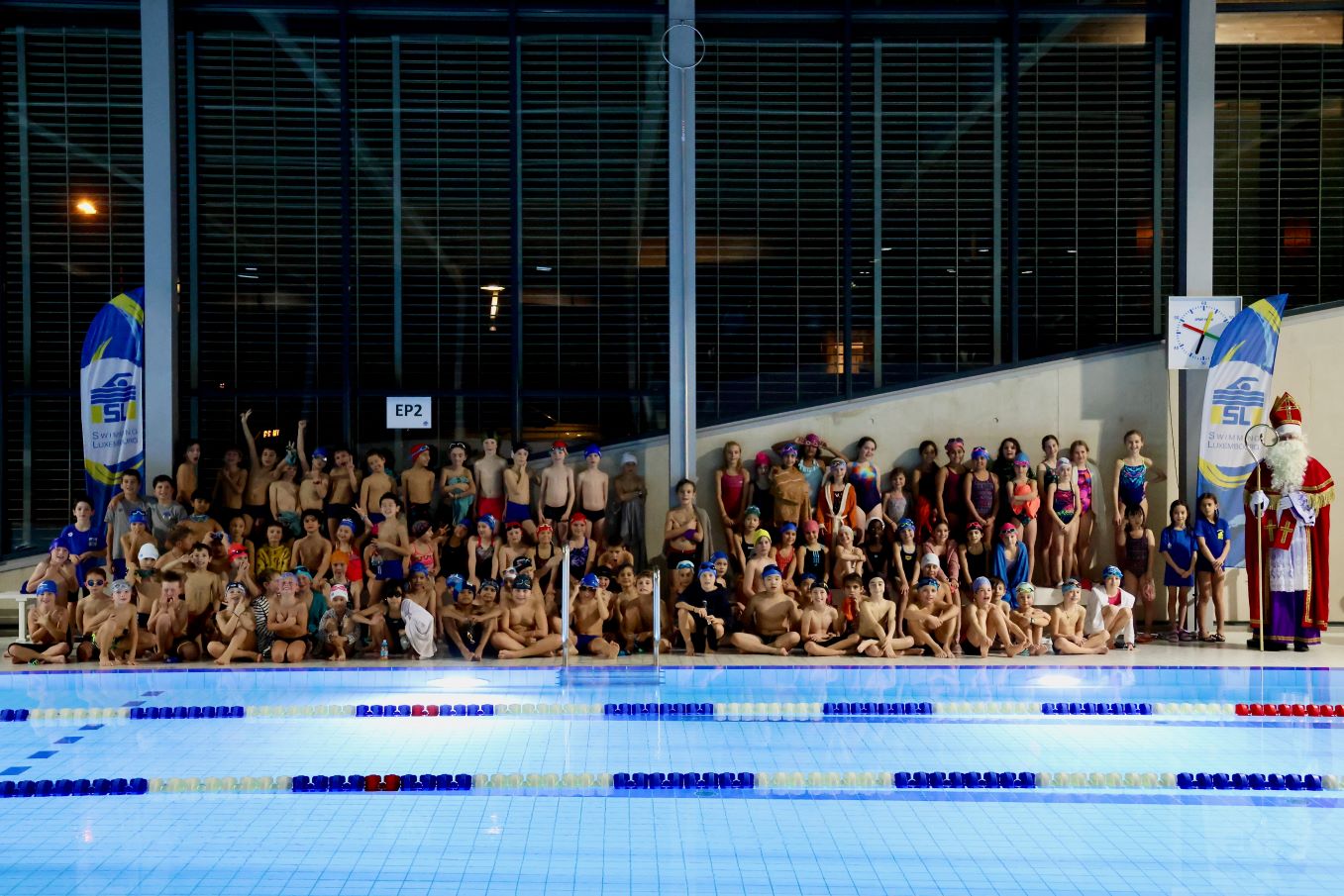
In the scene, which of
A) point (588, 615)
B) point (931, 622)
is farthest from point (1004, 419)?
point (588, 615)

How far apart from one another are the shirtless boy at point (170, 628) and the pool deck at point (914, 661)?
18 centimetres

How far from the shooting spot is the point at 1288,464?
29.0 ft

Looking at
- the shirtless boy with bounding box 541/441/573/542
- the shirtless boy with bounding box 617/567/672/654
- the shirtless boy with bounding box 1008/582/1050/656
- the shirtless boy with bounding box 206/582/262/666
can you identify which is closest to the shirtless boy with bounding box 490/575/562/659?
the shirtless boy with bounding box 617/567/672/654

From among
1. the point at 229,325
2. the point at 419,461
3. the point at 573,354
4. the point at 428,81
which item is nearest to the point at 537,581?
the point at 419,461

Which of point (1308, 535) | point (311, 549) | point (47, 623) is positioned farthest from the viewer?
point (311, 549)

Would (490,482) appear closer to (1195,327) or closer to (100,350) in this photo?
(100,350)

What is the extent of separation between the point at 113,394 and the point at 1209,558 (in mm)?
8196

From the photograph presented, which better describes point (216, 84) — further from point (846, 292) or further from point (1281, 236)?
point (1281, 236)

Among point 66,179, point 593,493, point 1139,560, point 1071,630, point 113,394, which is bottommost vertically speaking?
point 1071,630

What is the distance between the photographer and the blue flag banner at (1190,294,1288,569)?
379 inches

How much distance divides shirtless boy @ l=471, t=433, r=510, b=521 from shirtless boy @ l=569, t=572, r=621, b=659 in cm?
133

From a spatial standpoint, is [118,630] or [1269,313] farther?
[1269,313]

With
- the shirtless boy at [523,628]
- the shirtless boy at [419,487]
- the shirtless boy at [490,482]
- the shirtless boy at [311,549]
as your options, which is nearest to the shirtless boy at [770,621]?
the shirtless boy at [523,628]

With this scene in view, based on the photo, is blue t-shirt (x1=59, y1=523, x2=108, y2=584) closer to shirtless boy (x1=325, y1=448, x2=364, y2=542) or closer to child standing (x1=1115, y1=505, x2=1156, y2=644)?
shirtless boy (x1=325, y1=448, x2=364, y2=542)
